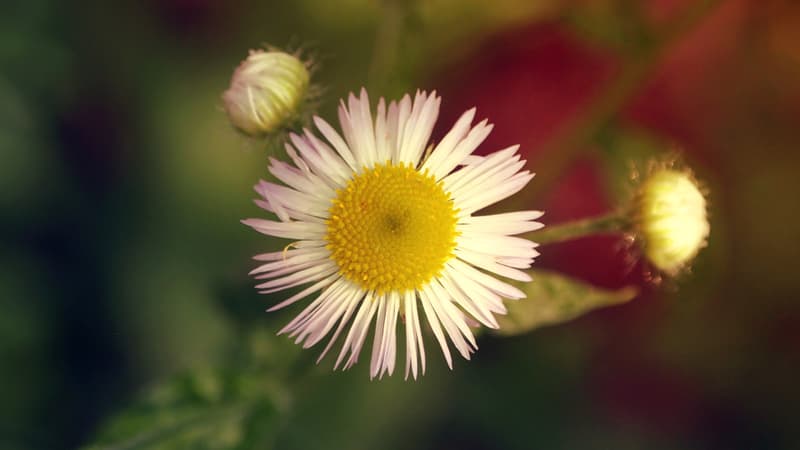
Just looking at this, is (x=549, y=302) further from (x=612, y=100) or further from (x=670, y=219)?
(x=612, y=100)

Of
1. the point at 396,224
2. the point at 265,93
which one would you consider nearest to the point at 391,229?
the point at 396,224

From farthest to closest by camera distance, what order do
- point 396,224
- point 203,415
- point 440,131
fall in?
point 440,131
point 203,415
point 396,224

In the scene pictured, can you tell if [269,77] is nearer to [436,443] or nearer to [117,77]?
[117,77]

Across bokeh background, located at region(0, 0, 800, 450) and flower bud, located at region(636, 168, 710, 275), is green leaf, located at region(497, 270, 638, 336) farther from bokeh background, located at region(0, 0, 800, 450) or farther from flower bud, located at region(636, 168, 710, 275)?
bokeh background, located at region(0, 0, 800, 450)

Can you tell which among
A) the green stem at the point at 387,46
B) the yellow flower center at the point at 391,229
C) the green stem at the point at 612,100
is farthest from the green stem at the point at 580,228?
the green stem at the point at 387,46

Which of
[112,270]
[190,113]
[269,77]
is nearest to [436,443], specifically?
[112,270]
